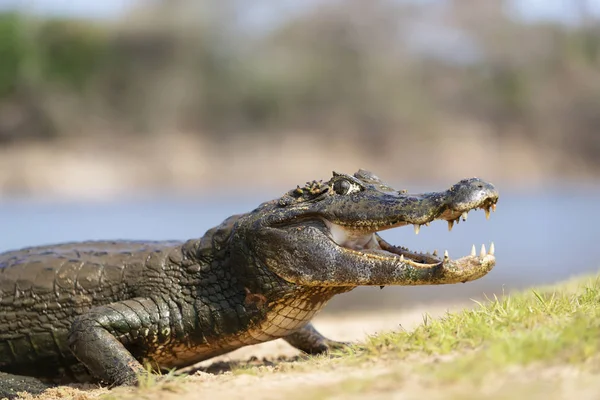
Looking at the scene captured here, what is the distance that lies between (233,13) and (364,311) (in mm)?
42304

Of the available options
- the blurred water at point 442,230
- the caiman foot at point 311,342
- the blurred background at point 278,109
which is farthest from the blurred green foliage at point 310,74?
the caiman foot at point 311,342

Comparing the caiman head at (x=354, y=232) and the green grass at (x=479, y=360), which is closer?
the green grass at (x=479, y=360)

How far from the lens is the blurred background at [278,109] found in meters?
34.4

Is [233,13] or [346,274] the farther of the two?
[233,13]

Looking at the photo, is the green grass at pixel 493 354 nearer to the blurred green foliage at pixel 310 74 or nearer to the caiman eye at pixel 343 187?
the caiman eye at pixel 343 187

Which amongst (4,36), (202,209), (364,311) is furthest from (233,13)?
(364,311)

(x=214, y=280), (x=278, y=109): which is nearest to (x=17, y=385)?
(x=214, y=280)

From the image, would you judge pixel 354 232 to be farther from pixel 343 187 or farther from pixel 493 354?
pixel 493 354

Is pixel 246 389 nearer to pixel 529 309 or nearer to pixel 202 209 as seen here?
pixel 529 309

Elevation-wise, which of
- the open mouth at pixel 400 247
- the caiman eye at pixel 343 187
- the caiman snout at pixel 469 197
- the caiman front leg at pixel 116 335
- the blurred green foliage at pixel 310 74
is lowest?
the caiman front leg at pixel 116 335

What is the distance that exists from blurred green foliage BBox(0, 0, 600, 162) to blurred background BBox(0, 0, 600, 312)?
117 mm

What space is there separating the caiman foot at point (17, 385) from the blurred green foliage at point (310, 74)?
3596 cm

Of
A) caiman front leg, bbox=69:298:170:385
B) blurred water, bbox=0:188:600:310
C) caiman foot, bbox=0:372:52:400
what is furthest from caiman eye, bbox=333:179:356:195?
blurred water, bbox=0:188:600:310

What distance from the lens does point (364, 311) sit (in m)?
10.5
